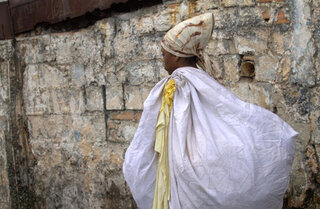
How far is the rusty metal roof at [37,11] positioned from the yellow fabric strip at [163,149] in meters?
1.60

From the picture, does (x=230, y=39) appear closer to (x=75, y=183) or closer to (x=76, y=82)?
(x=76, y=82)

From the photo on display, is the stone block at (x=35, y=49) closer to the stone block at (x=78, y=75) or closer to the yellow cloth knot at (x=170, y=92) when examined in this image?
the stone block at (x=78, y=75)

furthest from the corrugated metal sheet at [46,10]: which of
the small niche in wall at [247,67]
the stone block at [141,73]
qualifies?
the small niche in wall at [247,67]

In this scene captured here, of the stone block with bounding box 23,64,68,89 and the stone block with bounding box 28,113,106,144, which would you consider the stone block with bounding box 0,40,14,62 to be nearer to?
the stone block with bounding box 23,64,68,89

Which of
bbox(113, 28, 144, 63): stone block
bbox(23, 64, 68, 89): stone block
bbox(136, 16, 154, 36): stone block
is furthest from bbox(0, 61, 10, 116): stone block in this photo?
bbox(136, 16, 154, 36): stone block

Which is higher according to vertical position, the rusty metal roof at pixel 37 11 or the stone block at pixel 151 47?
the rusty metal roof at pixel 37 11

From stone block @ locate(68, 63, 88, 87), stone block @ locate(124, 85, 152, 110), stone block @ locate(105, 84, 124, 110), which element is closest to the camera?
stone block @ locate(124, 85, 152, 110)

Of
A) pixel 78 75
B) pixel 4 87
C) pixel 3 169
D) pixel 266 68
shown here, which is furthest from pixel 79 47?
pixel 266 68

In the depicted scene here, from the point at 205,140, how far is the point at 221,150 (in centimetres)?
9

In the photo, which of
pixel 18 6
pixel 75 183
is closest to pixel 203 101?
pixel 75 183

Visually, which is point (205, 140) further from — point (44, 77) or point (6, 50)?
point (6, 50)

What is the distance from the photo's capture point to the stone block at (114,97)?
3.96 metres

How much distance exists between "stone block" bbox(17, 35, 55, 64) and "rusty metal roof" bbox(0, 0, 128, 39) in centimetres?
13

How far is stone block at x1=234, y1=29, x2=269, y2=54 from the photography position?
3.10 metres
